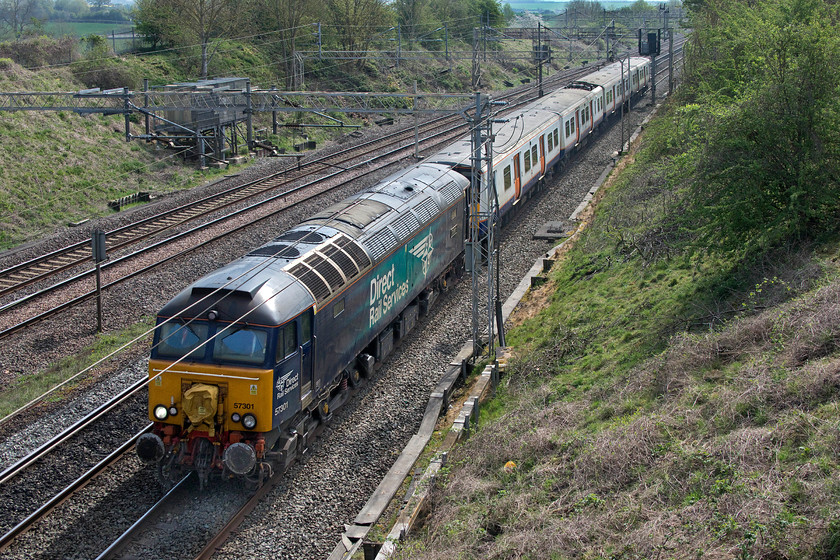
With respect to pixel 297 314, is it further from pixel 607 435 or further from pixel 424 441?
pixel 607 435

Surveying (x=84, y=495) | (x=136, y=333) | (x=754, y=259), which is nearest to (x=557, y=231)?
(x=754, y=259)

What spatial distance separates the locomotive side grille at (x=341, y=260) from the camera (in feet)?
43.6

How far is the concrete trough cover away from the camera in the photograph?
23906 mm

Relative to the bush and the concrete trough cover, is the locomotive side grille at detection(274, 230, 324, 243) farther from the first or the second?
the bush

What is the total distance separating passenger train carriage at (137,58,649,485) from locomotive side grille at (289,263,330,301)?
22 mm

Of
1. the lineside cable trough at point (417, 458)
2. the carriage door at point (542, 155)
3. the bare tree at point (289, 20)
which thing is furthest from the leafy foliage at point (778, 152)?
the bare tree at point (289, 20)

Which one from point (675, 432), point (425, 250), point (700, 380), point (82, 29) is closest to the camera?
point (675, 432)

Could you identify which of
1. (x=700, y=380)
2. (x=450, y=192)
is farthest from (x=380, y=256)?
(x=700, y=380)

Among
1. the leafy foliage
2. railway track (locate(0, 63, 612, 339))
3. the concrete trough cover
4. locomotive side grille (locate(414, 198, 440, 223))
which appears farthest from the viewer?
the concrete trough cover

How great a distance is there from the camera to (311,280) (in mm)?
12328

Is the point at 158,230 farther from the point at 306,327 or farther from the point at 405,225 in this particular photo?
the point at 306,327

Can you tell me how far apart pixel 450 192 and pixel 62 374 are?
9.68m

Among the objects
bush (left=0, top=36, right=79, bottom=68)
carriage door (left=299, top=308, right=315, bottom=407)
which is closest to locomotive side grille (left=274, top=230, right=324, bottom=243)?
carriage door (left=299, top=308, right=315, bottom=407)

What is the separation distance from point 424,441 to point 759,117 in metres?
8.45
